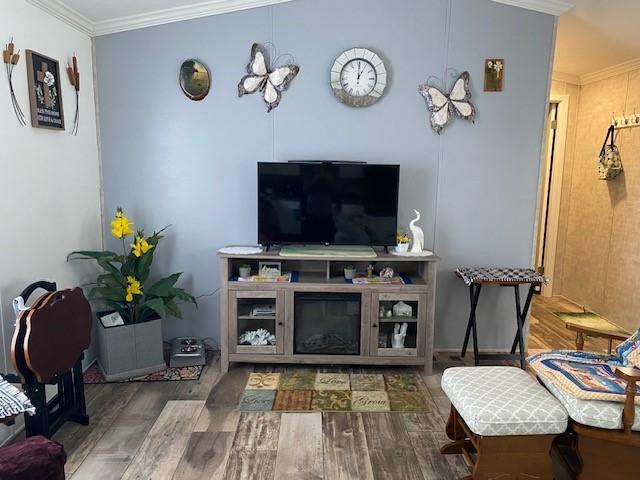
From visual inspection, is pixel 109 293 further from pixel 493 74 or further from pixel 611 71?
pixel 611 71

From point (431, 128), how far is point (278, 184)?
119 centimetres

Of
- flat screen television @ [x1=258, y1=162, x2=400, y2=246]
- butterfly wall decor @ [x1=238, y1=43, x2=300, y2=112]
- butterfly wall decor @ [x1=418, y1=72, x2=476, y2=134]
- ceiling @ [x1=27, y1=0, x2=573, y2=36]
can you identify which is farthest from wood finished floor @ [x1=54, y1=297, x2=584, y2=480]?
ceiling @ [x1=27, y1=0, x2=573, y2=36]

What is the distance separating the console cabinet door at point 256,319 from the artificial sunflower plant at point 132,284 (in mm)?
382

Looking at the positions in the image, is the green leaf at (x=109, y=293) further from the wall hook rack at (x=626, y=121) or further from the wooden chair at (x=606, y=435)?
the wall hook rack at (x=626, y=121)

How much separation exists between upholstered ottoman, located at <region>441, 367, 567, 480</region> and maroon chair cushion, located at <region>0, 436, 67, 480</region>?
1.62 metres

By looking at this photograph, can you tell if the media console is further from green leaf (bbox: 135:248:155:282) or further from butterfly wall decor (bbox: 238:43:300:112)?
butterfly wall decor (bbox: 238:43:300:112)

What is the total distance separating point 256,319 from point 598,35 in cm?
335

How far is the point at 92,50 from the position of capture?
3.42m

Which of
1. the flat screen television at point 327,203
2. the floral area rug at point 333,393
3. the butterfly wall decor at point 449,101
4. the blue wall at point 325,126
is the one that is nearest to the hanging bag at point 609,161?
the blue wall at point 325,126

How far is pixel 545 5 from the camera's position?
3.35 meters

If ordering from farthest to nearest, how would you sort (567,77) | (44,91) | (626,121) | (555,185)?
(555,185) → (567,77) → (626,121) → (44,91)

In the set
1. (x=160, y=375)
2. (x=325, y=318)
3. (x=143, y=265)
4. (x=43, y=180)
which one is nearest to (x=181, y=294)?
(x=143, y=265)

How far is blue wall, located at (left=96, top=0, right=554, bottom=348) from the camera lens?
343 cm

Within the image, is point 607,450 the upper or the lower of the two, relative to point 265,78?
lower
